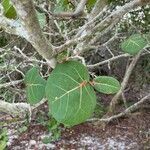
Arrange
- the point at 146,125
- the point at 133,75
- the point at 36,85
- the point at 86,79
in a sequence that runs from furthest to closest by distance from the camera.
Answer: the point at 133,75 → the point at 146,125 → the point at 36,85 → the point at 86,79

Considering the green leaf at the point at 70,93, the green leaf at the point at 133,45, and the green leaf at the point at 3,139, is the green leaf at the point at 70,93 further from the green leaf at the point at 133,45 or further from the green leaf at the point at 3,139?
the green leaf at the point at 3,139

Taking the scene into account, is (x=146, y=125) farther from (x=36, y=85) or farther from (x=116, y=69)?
(x=36, y=85)

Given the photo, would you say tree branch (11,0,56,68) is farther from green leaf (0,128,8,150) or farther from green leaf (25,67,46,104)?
green leaf (0,128,8,150)

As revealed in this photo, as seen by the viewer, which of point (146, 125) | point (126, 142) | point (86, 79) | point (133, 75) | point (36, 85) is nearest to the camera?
point (86, 79)

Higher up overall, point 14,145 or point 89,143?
point 14,145

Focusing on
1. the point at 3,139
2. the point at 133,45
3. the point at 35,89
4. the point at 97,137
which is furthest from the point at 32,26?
the point at 3,139

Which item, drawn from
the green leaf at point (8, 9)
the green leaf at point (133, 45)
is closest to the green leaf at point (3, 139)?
the green leaf at point (133, 45)

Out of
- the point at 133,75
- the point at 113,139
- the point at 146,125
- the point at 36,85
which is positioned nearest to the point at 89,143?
the point at 113,139
